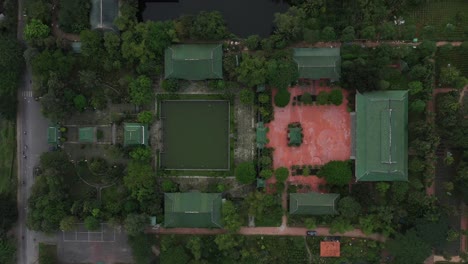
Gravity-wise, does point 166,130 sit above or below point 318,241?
above

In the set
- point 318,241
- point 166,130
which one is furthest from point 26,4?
point 318,241

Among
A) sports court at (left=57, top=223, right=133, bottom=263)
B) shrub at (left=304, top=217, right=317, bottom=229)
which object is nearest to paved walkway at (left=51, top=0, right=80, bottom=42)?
sports court at (left=57, top=223, right=133, bottom=263)

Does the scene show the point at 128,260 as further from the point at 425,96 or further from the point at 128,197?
the point at 425,96

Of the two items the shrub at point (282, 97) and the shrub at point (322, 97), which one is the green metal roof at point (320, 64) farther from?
the shrub at point (282, 97)

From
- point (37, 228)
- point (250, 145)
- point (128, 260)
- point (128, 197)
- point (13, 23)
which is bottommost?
point (128, 260)

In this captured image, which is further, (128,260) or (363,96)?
(128,260)

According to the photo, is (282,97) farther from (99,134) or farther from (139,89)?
(99,134)
